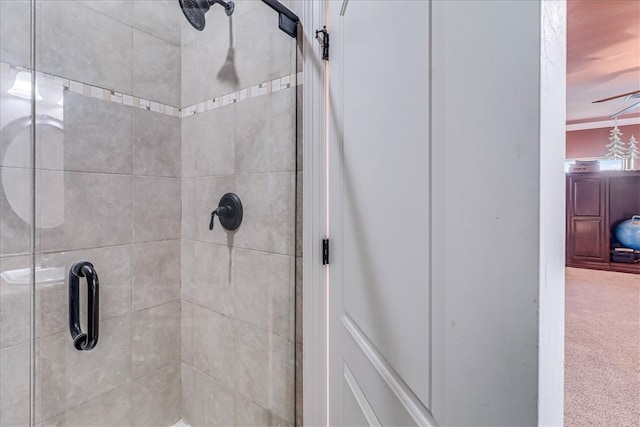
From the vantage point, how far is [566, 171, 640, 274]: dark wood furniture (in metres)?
0.59

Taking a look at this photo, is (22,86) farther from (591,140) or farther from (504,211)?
(591,140)

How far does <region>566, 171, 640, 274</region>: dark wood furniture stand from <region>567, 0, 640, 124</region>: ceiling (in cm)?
14

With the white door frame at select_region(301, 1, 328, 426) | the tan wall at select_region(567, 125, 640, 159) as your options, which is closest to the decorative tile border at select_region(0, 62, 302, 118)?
the white door frame at select_region(301, 1, 328, 426)

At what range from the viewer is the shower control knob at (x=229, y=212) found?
1243mm

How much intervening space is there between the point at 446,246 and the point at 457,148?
0.43 ft

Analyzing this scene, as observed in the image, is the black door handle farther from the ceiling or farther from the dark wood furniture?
the ceiling

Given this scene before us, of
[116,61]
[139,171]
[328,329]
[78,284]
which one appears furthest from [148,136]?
[328,329]

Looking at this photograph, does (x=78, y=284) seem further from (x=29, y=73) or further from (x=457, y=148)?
(x=457, y=148)

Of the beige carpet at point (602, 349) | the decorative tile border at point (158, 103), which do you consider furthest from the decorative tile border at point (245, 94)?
the beige carpet at point (602, 349)

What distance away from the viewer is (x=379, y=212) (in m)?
0.61

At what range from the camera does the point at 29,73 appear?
1.06 m

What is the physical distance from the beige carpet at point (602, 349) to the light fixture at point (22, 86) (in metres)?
1.78

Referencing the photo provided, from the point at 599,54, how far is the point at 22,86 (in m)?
1.87

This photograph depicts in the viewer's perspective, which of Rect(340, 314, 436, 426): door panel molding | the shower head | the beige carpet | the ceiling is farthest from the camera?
the shower head
